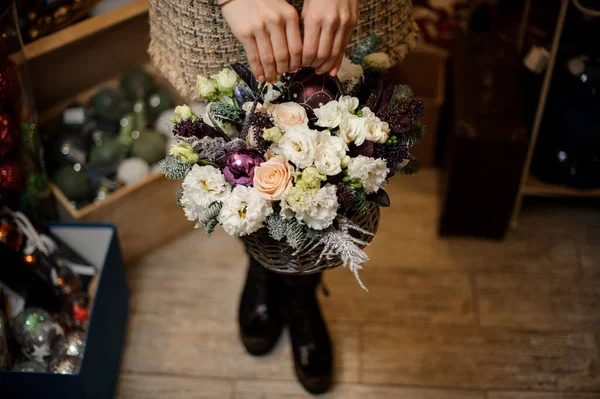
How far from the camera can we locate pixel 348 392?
162 centimetres

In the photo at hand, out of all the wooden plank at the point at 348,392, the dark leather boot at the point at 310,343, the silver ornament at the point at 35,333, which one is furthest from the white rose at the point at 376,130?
the silver ornament at the point at 35,333

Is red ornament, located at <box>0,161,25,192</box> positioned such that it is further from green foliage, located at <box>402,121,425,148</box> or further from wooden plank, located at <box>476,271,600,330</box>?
wooden plank, located at <box>476,271,600,330</box>

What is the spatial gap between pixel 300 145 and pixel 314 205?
10cm

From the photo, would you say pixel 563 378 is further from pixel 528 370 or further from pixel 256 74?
pixel 256 74

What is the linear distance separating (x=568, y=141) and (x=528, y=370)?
2.09 feet

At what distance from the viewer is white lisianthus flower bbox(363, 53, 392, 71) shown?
1.16 meters

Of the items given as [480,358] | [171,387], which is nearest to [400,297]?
[480,358]

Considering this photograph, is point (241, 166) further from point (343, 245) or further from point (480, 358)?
point (480, 358)

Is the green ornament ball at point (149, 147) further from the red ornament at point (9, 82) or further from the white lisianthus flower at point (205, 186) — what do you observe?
the white lisianthus flower at point (205, 186)

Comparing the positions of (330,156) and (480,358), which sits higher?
(330,156)

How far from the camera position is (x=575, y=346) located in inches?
66.7

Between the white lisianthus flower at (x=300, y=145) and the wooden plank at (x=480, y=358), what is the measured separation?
841 mm

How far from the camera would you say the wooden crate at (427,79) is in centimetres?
198

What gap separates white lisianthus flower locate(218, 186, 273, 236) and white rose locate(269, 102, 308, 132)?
12 cm
